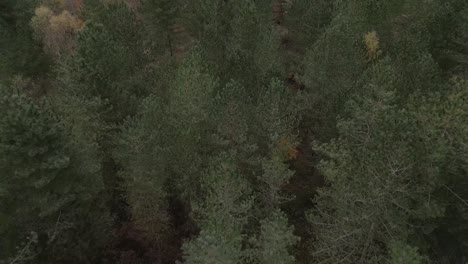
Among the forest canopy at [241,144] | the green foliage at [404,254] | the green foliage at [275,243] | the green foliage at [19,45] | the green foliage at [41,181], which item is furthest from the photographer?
the green foliage at [19,45]

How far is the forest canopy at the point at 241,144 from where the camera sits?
19516 millimetres

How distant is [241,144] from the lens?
26.9 m

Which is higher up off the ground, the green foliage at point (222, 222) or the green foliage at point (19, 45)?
the green foliage at point (19, 45)

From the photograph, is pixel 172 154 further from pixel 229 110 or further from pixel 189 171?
pixel 229 110

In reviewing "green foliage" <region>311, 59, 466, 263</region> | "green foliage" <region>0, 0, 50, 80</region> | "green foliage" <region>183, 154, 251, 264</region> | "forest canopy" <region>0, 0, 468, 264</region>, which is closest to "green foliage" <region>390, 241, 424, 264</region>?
"forest canopy" <region>0, 0, 468, 264</region>

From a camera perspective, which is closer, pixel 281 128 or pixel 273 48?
pixel 281 128

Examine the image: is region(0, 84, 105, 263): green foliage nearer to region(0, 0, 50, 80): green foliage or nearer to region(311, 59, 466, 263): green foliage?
region(311, 59, 466, 263): green foliage

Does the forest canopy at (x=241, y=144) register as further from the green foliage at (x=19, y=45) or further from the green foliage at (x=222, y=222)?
the green foliage at (x=19, y=45)

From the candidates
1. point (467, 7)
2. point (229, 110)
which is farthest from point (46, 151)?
point (467, 7)

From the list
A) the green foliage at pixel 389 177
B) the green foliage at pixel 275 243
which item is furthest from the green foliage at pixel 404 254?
the green foliage at pixel 275 243

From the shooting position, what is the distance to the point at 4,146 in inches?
834

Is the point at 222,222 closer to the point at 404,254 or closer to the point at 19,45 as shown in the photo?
the point at 404,254

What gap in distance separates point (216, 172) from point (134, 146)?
474 cm

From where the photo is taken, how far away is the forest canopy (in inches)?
768
